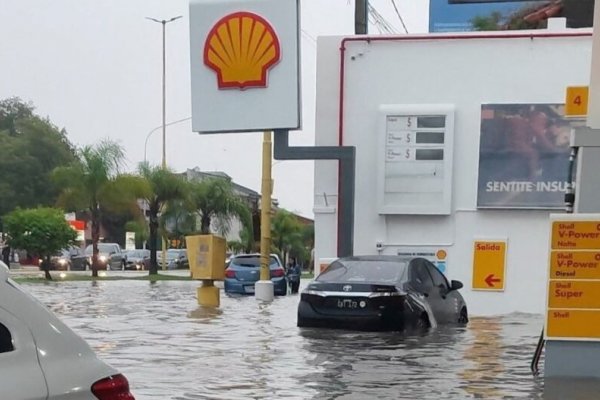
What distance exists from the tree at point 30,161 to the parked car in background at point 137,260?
1765 cm

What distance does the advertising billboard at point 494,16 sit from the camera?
30.8m

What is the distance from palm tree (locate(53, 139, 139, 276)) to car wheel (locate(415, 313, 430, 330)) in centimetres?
2756

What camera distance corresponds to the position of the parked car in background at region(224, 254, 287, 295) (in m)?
27.3

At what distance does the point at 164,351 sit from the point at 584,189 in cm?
551

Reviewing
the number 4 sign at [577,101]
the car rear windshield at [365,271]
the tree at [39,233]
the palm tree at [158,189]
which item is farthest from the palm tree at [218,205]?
the number 4 sign at [577,101]

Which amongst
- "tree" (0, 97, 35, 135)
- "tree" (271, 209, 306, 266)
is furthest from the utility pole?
"tree" (0, 97, 35, 135)

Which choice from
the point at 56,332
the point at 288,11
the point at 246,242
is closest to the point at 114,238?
the point at 246,242

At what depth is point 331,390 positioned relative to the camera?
8.89 m

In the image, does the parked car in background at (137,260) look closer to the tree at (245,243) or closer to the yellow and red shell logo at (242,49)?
the tree at (245,243)

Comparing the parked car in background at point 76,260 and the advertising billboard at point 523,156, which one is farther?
the parked car in background at point 76,260

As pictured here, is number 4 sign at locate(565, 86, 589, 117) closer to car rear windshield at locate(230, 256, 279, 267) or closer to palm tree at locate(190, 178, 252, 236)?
car rear windshield at locate(230, 256, 279, 267)

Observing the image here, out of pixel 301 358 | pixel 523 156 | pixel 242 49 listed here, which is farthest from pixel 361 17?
pixel 301 358

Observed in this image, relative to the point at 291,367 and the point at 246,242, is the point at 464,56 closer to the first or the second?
the point at 291,367

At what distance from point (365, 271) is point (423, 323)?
112cm
